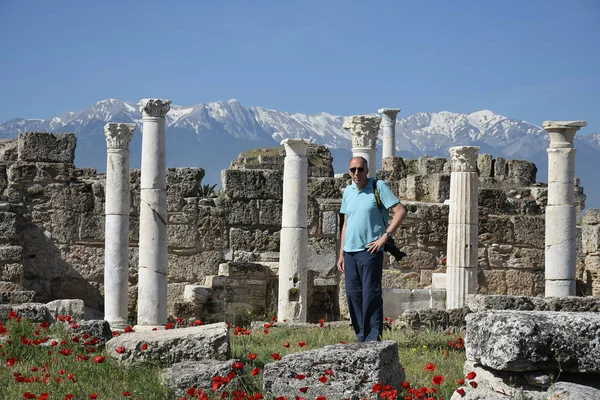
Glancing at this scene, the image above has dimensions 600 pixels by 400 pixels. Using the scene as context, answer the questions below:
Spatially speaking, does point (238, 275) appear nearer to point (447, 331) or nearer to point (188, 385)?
point (447, 331)

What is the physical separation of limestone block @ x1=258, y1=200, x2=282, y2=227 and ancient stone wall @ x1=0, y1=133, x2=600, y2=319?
0.6 inches

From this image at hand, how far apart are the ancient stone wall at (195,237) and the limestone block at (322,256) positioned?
0.05ft

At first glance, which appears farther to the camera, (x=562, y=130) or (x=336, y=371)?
(x=562, y=130)

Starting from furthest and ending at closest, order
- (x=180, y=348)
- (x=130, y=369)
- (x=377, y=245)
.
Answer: (x=377, y=245) < (x=180, y=348) < (x=130, y=369)

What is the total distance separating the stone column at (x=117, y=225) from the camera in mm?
15875

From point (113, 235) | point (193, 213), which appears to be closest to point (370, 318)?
point (113, 235)

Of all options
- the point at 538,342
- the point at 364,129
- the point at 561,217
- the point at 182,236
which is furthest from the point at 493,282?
the point at 538,342

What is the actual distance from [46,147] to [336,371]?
10722 mm

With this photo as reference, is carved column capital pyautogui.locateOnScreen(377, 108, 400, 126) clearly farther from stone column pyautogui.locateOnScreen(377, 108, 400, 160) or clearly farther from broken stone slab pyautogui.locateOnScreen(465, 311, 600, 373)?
broken stone slab pyautogui.locateOnScreen(465, 311, 600, 373)

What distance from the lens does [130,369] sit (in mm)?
8672

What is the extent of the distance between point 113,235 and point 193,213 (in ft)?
6.13

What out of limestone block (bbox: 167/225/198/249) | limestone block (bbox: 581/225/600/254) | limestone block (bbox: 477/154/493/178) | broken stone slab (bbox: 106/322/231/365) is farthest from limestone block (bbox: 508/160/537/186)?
broken stone slab (bbox: 106/322/231/365)

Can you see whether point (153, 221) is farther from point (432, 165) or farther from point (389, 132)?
point (389, 132)

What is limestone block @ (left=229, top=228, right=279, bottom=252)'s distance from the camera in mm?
17562
